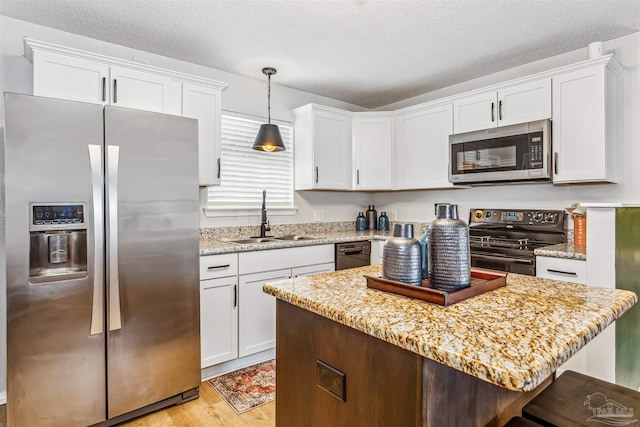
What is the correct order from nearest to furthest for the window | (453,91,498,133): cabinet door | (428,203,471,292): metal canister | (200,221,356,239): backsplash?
(428,203,471,292): metal canister → (453,91,498,133): cabinet door → (200,221,356,239): backsplash → the window

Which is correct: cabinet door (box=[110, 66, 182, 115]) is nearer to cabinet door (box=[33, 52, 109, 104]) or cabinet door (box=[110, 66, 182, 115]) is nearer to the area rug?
cabinet door (box=[33, 52, 109, 104])

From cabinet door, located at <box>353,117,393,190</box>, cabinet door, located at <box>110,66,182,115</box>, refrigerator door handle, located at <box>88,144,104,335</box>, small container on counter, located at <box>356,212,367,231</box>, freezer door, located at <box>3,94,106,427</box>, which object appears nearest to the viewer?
freezer door, located at <box>3,94,106,427</box>

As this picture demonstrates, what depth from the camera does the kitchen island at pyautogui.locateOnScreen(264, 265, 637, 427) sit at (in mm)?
727

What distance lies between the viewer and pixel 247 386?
242cm

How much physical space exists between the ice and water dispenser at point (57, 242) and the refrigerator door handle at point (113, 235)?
12 cm

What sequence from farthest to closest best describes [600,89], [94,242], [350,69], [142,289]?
[350,69] < [600,89] < [142,289] < [94,242]

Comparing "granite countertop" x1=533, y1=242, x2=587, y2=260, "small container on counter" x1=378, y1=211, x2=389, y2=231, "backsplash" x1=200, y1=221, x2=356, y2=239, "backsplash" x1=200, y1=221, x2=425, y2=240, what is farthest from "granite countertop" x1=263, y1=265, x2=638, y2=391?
"small container on counter" x1=378, y1=211, x2=389, y2=231

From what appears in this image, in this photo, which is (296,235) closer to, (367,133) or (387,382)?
(367,133)

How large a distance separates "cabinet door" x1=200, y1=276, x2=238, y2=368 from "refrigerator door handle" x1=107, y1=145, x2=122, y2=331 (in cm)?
57

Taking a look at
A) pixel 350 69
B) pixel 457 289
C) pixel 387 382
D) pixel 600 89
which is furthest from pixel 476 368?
pixel 350 69

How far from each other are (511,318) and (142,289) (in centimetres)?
186

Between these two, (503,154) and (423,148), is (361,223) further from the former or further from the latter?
(503,154)

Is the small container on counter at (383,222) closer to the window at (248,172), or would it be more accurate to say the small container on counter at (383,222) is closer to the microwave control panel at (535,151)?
the window at (248,172)

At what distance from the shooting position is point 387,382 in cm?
88
